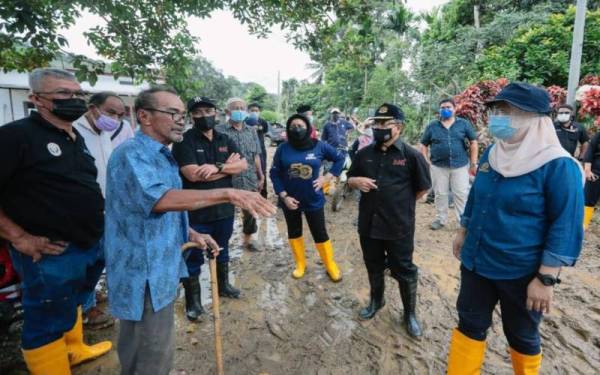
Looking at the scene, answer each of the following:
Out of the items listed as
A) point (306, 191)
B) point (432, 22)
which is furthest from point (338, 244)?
point (432, 22)

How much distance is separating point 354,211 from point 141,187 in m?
5.76

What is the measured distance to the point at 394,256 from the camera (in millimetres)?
3018

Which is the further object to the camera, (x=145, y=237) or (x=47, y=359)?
(x=47, y=359)

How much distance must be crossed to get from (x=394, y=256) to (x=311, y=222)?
4.27 feet

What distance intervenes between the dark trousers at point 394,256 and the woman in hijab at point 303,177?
96cm

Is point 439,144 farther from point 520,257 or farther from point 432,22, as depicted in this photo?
point 432,22

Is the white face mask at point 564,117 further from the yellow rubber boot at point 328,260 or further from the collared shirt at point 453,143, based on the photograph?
the yellow rubber boot at point 328,260

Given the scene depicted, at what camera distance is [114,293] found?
1.87m

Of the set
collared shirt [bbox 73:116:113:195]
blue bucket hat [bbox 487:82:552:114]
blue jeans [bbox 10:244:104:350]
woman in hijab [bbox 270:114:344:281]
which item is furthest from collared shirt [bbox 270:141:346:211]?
blue bucket hat [bbox 487:82:552:114]

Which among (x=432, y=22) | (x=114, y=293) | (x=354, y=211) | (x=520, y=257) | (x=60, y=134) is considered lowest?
(x=354, y=211)

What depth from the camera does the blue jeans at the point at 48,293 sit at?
2105mm

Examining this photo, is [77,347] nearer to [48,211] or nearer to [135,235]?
[48,211]

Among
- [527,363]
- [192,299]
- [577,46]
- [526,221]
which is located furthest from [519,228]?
[577,46]

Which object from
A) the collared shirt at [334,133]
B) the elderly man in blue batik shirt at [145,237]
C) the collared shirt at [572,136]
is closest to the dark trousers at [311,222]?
the elderly man in blue batik shirt at [145,237]
